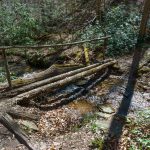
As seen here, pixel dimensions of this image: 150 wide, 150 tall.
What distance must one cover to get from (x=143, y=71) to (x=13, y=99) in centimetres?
562

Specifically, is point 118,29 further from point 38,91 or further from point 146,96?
point 38,91

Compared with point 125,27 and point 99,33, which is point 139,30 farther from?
point 99,33

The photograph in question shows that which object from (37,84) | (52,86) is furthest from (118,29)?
(37,84)

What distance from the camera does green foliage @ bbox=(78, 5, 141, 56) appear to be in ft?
44.7

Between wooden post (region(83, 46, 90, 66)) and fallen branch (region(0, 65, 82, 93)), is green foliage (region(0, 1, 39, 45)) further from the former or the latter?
fallen branch (region(0, 65, 82, 93))

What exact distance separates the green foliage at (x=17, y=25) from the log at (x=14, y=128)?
32.3ft

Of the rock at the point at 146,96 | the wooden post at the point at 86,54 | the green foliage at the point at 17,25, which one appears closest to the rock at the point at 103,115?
the rock at the point at 146,96

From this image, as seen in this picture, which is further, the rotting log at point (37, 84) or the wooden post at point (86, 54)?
the wooden post at point (86, 54)

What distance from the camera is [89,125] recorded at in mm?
7820

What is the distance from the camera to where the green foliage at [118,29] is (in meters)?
13.6

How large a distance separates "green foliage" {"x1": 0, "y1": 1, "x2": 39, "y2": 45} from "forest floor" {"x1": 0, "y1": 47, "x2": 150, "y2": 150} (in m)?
7.60

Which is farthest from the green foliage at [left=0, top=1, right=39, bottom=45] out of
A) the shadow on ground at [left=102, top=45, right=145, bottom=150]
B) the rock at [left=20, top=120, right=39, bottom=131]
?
the rock at [left=20, top=120, right=39, bottom=131]

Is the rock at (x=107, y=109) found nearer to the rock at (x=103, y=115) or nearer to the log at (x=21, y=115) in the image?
the rock at (x=103, y=115)

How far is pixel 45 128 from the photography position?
25.1ft
